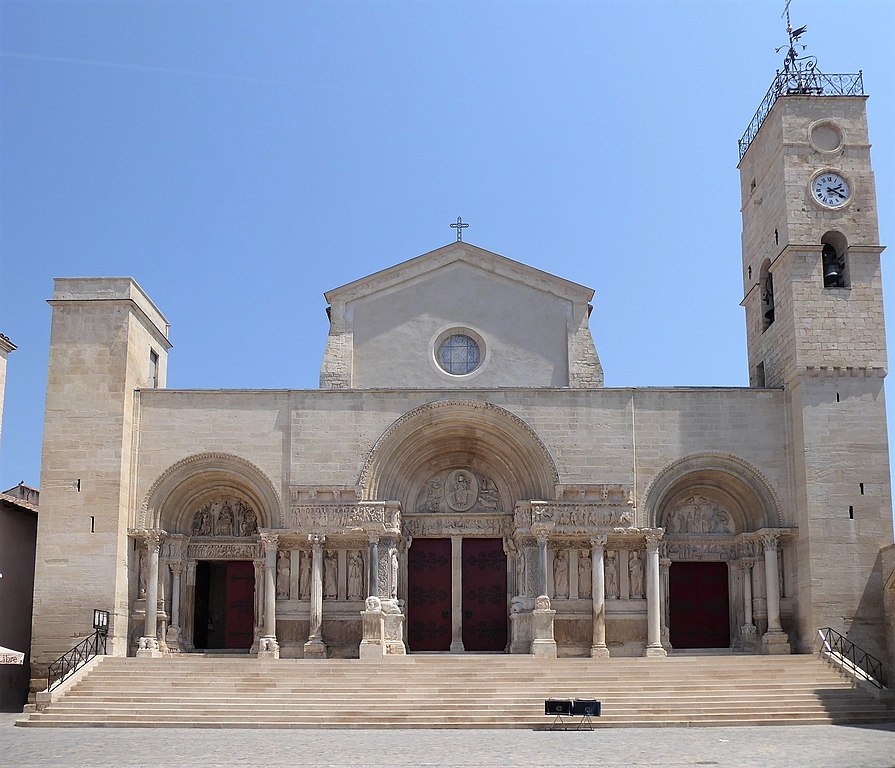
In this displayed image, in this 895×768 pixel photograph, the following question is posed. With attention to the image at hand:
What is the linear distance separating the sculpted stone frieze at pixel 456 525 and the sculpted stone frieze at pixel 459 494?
229mm

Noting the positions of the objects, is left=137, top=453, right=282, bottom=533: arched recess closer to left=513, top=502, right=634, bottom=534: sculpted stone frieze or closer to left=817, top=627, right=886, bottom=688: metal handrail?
left=513, top=502, right=634, bottom=534: sculpted stone frieze

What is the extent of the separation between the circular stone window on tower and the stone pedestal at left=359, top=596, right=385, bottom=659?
5.66 meters

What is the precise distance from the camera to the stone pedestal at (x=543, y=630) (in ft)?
82.7

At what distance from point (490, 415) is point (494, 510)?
7.60ft

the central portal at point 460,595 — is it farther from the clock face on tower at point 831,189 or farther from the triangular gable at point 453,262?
the clock face on tower at point 831,189

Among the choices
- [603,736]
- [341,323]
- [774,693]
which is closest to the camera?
[603,736]

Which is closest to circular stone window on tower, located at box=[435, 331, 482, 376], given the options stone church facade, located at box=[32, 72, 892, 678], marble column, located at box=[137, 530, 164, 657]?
stone church facade, located at box=[32, 72, 892, 678]

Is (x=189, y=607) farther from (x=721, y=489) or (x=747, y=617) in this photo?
(x=747, y=617)

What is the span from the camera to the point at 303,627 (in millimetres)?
26312

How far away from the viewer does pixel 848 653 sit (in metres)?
24.3

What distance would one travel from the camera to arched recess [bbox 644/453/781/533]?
2627 centimetres

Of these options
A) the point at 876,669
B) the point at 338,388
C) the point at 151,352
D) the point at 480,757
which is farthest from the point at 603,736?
the point at 151,352

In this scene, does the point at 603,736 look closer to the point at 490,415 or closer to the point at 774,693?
the point at 774,693

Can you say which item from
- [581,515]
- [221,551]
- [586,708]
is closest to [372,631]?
[221,551]
